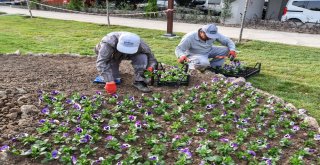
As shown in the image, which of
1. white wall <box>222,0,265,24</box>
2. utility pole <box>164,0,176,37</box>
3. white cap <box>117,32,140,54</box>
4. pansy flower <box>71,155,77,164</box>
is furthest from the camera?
white wall <box>222,0,265,24</box>

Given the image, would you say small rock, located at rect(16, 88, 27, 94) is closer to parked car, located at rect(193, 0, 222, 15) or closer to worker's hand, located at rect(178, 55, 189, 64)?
worker's hand, located at rect(178, 55, 189, 64)

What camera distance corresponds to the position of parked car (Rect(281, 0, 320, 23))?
1539 cm

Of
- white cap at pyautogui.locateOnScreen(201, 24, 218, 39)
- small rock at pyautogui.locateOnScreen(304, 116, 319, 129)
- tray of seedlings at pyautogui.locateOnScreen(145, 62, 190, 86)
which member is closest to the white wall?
white cap at pyautogui.locateOnScreen(201, 24, 218, 39)

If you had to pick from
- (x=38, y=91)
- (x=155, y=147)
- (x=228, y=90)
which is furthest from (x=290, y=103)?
(x=38, y=91)

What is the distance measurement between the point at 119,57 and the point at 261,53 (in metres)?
5.15

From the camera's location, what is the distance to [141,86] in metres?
5.29

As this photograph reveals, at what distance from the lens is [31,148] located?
11.0ft

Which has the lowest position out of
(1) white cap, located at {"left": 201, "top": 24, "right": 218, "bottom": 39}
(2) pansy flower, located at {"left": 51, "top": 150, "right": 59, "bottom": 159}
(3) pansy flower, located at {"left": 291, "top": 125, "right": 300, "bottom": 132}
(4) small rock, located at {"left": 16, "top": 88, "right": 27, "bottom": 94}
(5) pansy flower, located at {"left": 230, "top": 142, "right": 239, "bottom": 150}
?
(3) pansy flower, located at {"left": 291, "top": 125, "right": 300, "bottom": 132}

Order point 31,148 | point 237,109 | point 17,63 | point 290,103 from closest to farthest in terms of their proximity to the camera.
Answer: point 31,148 → point 237,109 → point 290,103 → point 17,63

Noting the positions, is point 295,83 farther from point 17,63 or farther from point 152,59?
point 17,63

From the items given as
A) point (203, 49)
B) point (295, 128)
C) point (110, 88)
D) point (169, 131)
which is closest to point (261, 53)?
point (203, 49)

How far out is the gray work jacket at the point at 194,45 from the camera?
650cm

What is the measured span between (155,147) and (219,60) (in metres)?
3.79

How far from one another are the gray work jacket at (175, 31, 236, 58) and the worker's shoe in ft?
4.32
